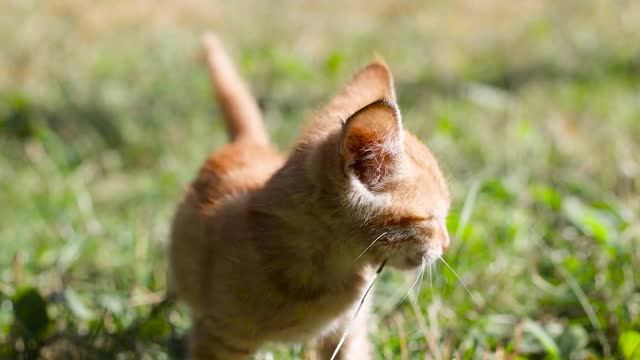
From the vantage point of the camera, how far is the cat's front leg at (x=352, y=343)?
2107mm

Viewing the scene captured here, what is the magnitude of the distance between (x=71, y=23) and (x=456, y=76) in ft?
7.35

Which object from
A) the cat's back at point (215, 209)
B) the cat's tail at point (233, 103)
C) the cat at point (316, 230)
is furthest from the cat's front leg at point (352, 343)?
the cat's tail at point (233, 103)

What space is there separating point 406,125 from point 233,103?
1.76 ft

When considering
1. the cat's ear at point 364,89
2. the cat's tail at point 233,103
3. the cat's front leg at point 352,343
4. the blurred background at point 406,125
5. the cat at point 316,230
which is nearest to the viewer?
the cat at point 316,230

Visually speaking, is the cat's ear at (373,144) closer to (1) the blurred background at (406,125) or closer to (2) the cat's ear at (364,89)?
(2) the cat's ear at (364,89)

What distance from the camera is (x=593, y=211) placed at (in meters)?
2.52

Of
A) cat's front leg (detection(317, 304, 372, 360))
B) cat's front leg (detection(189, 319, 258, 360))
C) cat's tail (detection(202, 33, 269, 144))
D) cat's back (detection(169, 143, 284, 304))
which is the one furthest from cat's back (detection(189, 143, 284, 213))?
cat's front leg (detection(317, 304, 372, 360))

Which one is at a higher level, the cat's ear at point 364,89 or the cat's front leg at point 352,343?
the cat's ear at point 364,89

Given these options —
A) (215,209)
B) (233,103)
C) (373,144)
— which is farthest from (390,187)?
(233,103)

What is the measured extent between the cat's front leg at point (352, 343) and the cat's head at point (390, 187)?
26cm

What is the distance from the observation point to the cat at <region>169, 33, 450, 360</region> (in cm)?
170

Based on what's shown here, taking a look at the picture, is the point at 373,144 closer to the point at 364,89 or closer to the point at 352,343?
the point at 364,89

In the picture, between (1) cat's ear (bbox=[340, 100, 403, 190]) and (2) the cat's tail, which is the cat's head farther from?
(2) the cat's tail

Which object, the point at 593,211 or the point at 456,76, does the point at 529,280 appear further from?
the point at 456,76
